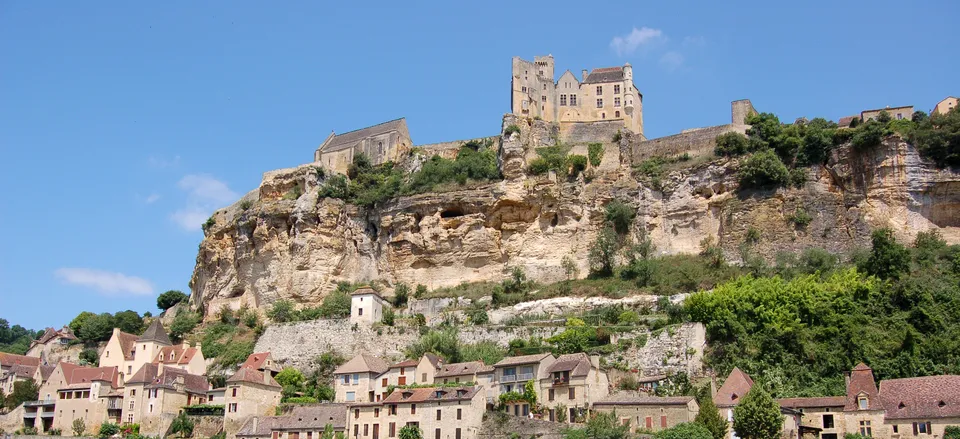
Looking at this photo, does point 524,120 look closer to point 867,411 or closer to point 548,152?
point 548,152

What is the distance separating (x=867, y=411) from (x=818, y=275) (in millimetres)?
12227

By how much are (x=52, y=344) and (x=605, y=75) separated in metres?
45.1

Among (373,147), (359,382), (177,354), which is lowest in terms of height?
(359,382)

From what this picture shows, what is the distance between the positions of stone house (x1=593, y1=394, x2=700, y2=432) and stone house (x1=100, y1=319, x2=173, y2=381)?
30119 mm

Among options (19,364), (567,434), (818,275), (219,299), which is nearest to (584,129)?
(818,275)

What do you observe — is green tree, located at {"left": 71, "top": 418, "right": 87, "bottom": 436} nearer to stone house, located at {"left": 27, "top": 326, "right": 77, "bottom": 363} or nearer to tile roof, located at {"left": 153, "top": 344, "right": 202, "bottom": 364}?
tile roof, located at {"left": 153, "top": 344, "right": 202, "bottom": 364}

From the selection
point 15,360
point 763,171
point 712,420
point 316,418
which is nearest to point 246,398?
point 316,418

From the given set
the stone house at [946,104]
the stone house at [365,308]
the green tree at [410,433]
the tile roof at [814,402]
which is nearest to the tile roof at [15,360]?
the stone house at [365,308]

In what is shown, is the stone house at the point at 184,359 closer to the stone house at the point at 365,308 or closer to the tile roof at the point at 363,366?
the stone house at the point at 365,308

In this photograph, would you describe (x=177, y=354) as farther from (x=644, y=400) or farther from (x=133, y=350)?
(x=644, y=400)

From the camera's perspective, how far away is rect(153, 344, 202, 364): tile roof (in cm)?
5859

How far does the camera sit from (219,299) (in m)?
70.2

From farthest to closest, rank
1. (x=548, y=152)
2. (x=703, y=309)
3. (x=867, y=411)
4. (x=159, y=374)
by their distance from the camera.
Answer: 1. (x=548, y=152)
2. (x=159, y=374)
3. (x=703, y=309)
4. (x=867, y=411)

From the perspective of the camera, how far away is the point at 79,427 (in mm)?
53906
